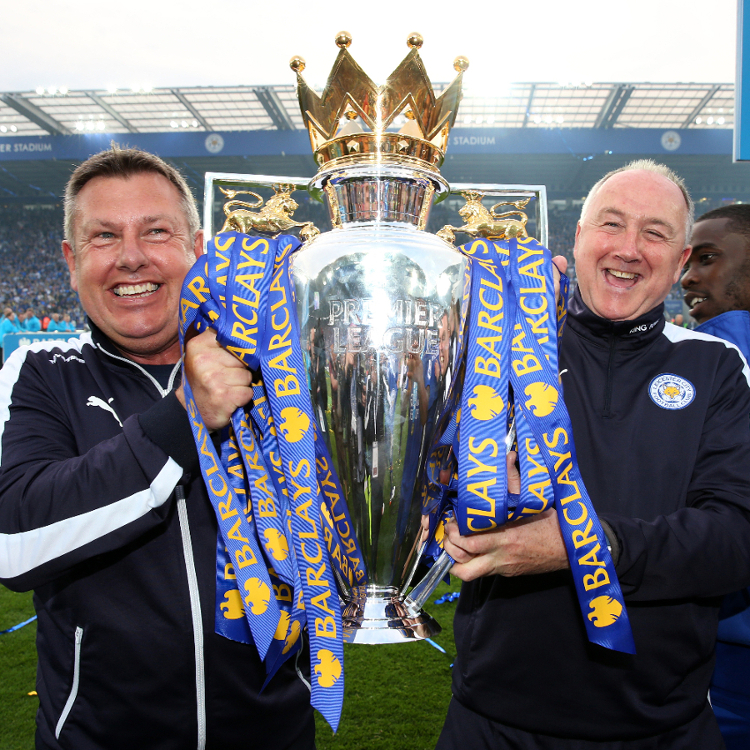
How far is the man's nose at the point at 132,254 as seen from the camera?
1201 millimetres

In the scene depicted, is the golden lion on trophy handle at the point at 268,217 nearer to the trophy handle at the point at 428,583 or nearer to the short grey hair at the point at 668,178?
the trophy handle at the point at 428,583

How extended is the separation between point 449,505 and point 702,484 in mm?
500

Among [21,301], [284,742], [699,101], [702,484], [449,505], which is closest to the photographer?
[449,505]

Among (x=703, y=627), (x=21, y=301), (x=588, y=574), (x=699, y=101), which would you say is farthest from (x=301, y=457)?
(x=21, y=301)

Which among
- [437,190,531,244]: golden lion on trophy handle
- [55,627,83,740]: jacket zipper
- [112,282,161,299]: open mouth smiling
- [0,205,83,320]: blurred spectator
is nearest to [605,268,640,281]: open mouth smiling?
[437,190,531,244]: golden lion on trophy handle

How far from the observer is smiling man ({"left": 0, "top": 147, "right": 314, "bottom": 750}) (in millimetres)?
932

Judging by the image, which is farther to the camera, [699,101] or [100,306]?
[699,101]

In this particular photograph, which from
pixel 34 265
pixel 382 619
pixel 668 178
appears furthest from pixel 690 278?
pixel 34 265

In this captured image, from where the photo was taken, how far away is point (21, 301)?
1838 cm

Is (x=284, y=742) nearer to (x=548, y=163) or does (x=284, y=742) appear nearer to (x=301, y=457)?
(x=301, y=457)

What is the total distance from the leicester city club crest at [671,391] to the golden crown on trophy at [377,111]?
661 millimetres

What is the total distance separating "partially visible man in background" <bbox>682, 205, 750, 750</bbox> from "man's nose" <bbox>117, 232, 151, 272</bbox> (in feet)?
4.79

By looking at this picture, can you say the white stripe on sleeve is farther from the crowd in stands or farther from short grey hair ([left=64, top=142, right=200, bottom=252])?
the crowd in stands

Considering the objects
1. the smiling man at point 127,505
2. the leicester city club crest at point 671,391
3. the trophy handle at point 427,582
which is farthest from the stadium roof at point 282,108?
the trophy handle at point 427,582
